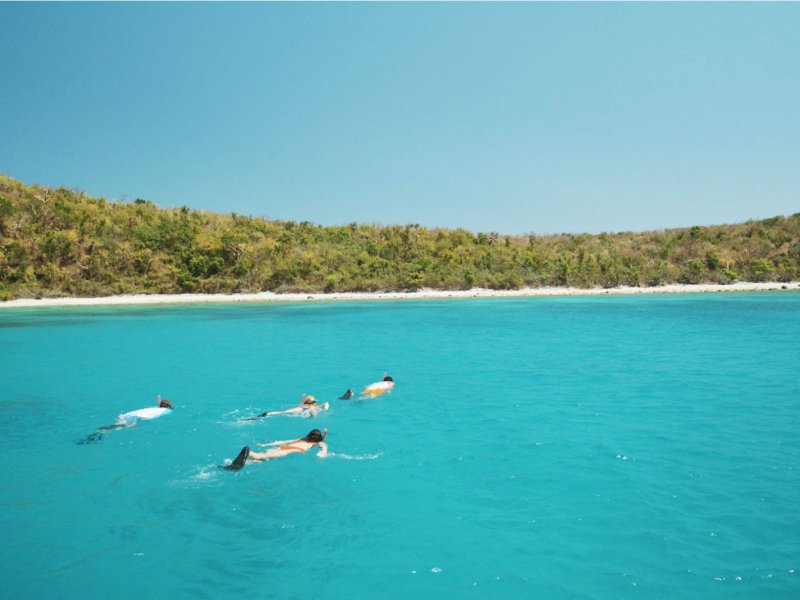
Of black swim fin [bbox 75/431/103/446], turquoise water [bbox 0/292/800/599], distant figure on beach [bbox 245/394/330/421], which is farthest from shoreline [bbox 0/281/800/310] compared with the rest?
black swim fin [bbox 75/431/103/446]

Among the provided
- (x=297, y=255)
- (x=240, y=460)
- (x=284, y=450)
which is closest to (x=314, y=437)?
(x=284, y=450)

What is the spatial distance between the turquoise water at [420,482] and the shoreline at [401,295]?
30704 mm

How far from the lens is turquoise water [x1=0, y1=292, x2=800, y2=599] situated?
5.35 metres

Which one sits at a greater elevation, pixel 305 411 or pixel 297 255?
pixel 297 255

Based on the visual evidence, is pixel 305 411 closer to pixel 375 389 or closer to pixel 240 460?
pixel 375 389

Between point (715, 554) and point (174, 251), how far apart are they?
56164mm

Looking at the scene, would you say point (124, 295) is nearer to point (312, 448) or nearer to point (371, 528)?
point (312, 448)

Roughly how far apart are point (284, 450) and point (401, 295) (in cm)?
4361

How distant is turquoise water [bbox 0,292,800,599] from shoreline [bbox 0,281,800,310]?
30704mm

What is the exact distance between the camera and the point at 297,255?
188 feet

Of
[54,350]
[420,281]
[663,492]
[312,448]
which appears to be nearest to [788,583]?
[663,492]

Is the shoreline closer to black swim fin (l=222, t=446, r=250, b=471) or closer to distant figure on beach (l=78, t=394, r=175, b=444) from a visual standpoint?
distant figure on beach (l=78, t=394, r=175, b=444)

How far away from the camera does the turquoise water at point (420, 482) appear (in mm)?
5348

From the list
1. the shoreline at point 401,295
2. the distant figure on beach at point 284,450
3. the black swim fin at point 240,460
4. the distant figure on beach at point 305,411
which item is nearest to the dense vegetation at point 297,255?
the shoreline at point 401,295
